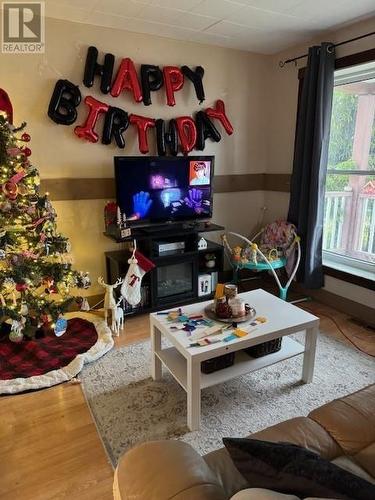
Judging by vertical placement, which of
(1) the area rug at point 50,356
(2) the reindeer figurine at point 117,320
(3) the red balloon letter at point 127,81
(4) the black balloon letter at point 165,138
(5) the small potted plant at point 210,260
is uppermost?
(3) the red balloon letter at point 127,81

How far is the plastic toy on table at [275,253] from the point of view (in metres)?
3.08

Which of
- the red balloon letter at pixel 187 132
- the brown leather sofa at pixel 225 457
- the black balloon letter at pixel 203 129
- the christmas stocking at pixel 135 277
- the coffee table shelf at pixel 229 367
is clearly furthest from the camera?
the black balloon letter at pixel 203 129

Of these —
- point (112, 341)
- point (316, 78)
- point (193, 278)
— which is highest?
point (316, 78)

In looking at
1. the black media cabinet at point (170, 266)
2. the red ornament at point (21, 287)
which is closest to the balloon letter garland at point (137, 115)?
the black media cabinet at point (170, 266)

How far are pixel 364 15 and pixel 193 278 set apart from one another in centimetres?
251

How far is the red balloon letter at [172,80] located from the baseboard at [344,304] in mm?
2207

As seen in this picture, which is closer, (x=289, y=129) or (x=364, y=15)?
(x=364, y=15)

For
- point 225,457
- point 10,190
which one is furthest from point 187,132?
point 225,457

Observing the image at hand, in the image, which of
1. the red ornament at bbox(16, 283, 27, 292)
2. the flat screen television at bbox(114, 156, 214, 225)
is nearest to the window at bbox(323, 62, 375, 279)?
the flat screen television at bbox(114, 156, 214, 225)

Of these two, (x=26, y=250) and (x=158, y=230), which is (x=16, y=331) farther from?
(x=158, y=230)

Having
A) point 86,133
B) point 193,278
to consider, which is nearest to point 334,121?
point 193,278

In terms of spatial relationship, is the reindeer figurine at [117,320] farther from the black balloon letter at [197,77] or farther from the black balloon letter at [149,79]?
the black balloon letter at [197,77]

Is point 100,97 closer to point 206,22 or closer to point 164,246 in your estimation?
point 206,22

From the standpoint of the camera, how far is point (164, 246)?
305 cm
